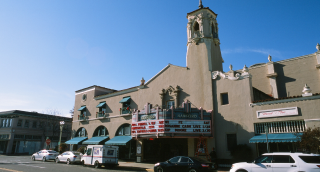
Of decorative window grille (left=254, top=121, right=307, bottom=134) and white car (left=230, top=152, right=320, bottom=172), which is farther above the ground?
decorative window grille (left=254, top=121, right=307, bottom=134)

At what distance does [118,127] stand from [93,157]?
351 inches

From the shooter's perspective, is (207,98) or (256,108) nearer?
(256,108)

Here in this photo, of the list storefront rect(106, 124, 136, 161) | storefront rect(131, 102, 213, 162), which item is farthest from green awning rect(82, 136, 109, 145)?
storefront rect(131, 102, 213, 162)

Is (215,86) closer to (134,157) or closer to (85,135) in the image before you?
(134,157)

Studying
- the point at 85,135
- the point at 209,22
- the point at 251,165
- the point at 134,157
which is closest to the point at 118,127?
the point at 134,157

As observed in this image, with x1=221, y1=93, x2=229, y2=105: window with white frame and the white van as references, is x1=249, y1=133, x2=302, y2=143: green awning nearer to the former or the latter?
x1=221, y1=93, x2=229, y2=105: window with white frame

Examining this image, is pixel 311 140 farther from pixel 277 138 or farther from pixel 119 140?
pixel 119 140

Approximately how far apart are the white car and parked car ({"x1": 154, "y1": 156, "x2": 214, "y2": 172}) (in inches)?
101

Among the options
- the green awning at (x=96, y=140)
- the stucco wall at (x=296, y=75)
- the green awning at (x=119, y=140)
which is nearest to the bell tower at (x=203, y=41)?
the stucco wall at (x=296, y=75)

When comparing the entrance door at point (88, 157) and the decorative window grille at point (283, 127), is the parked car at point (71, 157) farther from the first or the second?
the decorative window grille at point (283, 127)

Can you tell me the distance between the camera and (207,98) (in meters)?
23.3

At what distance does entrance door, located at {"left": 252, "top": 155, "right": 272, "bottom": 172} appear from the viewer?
39.4 ft

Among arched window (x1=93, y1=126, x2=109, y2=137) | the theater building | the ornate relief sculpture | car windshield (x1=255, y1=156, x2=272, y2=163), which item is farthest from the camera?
arched window (x1=93, y1=126, x2=109, y2=137)

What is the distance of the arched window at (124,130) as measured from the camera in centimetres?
2955
